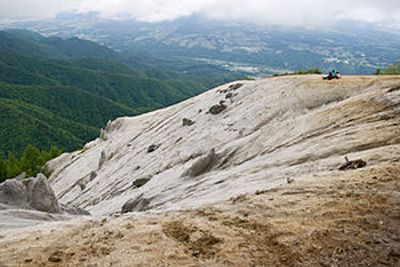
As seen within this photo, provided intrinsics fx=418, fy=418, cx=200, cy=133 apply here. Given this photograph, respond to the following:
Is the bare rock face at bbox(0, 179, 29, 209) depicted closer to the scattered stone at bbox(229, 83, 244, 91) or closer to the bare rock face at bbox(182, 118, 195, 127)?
the bare rock face at bbox(182, 118, 195, 127)

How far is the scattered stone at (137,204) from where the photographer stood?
34219mm

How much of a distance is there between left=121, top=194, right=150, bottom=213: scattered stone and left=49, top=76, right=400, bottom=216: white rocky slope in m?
0.10

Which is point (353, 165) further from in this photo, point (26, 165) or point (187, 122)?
point (26, 165)

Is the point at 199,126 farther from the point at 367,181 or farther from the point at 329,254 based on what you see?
the point at 329,254

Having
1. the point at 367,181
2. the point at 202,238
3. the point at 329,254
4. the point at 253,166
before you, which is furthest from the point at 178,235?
the point at 253,166

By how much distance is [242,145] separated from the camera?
127ft

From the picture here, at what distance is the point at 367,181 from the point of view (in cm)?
1914

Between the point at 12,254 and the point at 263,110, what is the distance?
3615cm

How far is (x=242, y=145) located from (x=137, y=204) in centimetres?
1091

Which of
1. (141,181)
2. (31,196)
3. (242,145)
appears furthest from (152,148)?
(31,196)

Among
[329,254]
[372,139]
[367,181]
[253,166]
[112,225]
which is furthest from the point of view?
[253,166]

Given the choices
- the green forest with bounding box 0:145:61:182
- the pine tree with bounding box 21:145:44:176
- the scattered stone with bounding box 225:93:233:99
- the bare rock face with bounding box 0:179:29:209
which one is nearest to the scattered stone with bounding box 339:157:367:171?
the bare rock face with bounding box 0:179:29:209

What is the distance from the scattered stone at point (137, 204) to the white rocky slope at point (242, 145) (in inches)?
3.8

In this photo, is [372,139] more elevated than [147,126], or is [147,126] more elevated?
[372,139]
